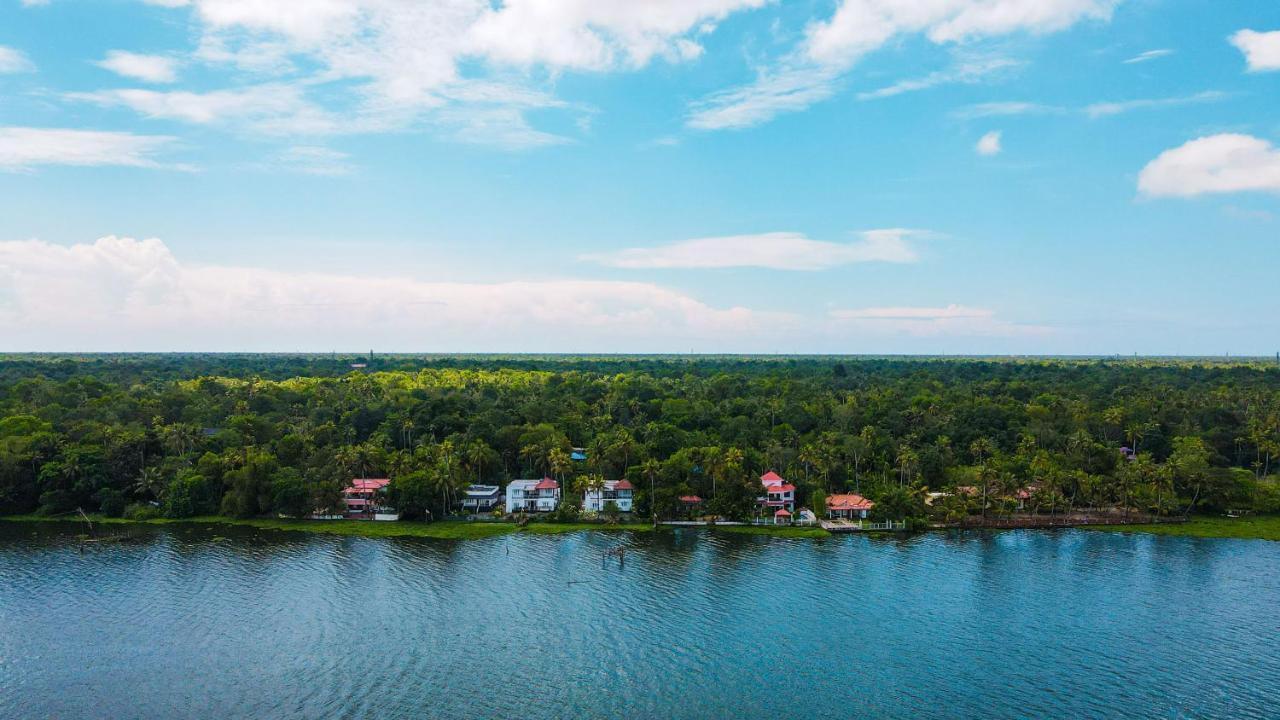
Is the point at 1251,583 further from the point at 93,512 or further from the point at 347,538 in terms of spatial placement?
the point at 93,512

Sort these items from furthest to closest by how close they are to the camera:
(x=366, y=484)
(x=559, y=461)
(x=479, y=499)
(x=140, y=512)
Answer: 1. (x=366, y=484)
2. (x=559, y=461)
3. (x=479, y=499)
4. (x=140, y=512)

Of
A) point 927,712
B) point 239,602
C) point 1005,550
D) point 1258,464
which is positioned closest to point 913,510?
point 1005,550

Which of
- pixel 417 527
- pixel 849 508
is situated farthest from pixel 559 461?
pixel 849 508

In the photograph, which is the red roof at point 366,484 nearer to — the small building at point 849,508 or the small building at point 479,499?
the small building at point 479,499

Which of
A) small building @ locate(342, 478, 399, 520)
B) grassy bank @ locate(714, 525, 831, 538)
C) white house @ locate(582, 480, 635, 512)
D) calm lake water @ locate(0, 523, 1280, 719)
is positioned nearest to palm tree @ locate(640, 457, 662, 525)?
white house @ locate(582, 480, 635, 512)

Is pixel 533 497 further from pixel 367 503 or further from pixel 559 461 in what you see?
pixel 367 503

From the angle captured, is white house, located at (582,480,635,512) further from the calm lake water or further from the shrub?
the shrub

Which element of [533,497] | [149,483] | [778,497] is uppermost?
[149,483]
